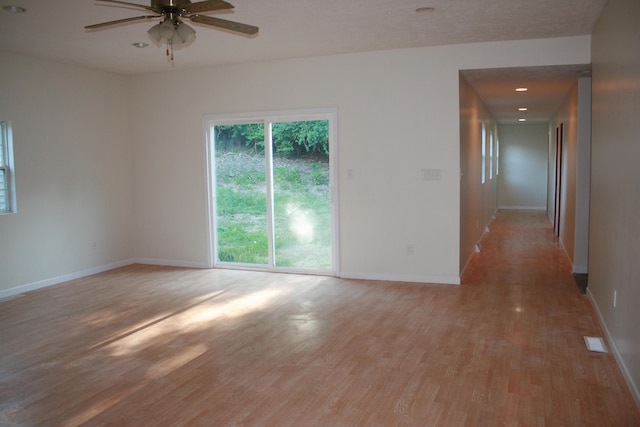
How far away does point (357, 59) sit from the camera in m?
5.85

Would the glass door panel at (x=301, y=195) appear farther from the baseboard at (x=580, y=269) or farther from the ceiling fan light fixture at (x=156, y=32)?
the ceiling fan light fixture at (x=156, y=32)

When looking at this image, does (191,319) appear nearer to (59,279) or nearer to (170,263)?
(59,279)

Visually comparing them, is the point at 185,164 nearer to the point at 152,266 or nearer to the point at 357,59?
the point at 152,266

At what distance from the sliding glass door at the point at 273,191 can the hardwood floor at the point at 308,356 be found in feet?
1.94

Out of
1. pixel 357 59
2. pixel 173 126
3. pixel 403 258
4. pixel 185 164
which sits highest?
pixel 357 59

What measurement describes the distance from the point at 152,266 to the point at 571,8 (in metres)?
5.64

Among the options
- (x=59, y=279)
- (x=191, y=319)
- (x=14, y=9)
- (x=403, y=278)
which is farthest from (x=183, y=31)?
(x=59, y=279)

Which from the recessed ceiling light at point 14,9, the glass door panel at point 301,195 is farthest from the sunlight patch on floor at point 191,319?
the recessed ceiling light at point 14,9

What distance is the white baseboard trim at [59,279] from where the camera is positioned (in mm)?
5602

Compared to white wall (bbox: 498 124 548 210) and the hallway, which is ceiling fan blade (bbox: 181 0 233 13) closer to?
the hallway

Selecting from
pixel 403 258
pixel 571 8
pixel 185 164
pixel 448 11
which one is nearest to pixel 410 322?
pixel 403 258

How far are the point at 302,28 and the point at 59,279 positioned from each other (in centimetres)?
404

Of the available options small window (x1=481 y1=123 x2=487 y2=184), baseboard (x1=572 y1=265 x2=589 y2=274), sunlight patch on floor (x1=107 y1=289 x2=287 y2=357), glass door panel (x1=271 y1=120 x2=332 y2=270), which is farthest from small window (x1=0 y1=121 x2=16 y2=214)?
small window (x1=481 y1=123 x2=487 y2=184)

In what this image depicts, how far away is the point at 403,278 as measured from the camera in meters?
5.91
